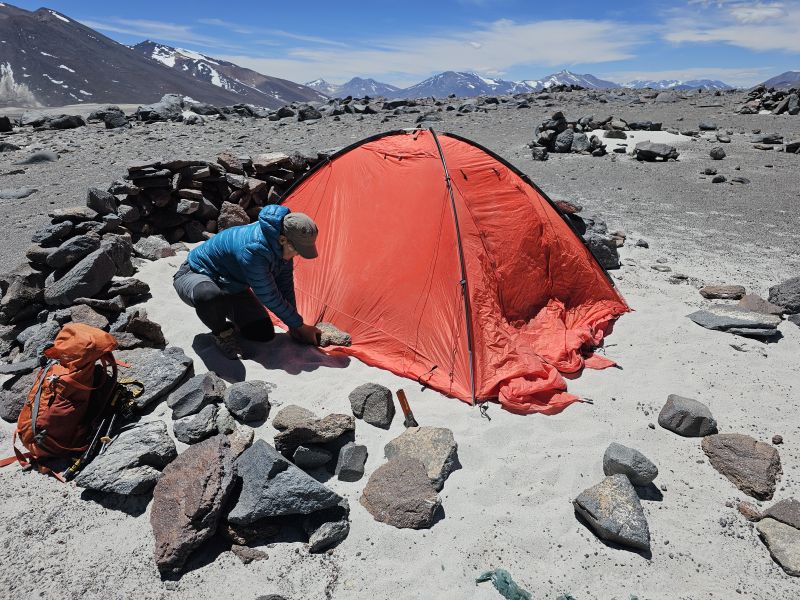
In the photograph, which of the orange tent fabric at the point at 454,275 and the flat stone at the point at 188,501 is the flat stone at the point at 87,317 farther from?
the flat stone at the point at 188,501

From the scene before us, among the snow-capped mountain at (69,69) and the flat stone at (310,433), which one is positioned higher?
the snow-capped mountain at (69,69)

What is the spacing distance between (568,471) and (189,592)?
2.74m

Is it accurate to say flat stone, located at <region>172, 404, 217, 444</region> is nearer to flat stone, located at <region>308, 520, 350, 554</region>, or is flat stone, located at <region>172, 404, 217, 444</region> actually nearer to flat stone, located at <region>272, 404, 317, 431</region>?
flat stone, located at <region>272, 404, 317, 431</region>

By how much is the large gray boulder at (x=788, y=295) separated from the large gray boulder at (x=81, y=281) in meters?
8.17

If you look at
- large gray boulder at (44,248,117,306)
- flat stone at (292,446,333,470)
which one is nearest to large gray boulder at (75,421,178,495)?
flat stone at (292,446,333,470)

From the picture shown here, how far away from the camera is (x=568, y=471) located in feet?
12.4

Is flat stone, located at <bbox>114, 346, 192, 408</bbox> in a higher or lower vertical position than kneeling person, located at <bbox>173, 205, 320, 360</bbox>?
lower

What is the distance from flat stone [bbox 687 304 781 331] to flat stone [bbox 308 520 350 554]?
4.82 meters

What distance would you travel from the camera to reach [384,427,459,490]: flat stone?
369 centimetres

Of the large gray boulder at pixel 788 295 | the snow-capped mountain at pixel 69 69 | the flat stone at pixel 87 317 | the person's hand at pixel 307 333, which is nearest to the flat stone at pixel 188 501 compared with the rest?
the person's hand at pixel 307 333

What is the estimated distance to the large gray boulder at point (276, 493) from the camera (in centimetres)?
315

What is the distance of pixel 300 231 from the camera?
14.5ft

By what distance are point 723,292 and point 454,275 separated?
406 centimetres

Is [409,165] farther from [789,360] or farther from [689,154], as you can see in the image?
[689,154]
